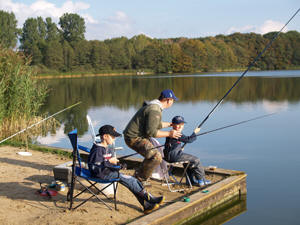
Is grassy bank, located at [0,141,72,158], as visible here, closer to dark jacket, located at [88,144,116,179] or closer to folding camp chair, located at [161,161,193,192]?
folding camp chair, located at [161,161,193,192]

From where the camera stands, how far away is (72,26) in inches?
3858

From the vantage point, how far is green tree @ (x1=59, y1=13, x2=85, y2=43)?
9725 centimetres

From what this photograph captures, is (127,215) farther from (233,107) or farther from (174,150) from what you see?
(233,107)

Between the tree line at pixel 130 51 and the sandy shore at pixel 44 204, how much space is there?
6748 centimetres

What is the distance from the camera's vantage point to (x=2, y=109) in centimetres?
1059

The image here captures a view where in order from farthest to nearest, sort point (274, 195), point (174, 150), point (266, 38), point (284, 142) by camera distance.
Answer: point (266, 38)
point (284, 142)
point (274, 195)
point (174, 150)

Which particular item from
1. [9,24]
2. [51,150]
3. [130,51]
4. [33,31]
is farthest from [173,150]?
[33,31]

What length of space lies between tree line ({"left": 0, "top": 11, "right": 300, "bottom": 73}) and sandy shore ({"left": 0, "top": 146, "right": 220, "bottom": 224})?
221ft

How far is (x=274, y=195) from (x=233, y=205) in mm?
1310

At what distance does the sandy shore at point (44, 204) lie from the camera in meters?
4.68

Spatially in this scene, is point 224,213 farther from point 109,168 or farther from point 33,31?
point 33,31

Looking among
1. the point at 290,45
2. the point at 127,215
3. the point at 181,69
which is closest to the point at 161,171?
the point at 127,215

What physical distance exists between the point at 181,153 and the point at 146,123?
85 centimetres

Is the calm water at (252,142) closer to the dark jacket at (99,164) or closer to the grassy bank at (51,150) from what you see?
the grassy bank at (51,150)
